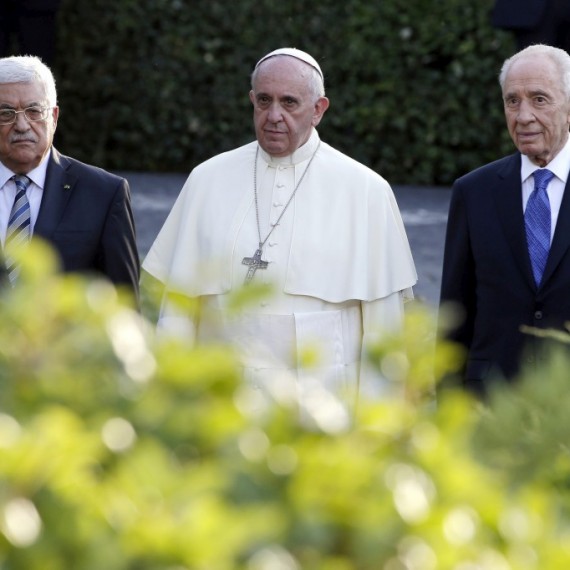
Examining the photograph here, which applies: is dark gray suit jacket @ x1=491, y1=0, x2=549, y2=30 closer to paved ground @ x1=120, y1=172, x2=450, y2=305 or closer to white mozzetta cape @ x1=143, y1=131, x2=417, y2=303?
paved ground @ x1=120, y1=172, x2=450, y2=305

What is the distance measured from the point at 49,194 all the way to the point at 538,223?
1572 millimetres

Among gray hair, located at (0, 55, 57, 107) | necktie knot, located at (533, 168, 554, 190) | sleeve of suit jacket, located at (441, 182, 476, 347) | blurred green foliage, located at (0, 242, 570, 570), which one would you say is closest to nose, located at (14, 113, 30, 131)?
gray hair, located at (0, 55, 57, 107)

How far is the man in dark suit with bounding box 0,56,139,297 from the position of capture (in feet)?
17.1

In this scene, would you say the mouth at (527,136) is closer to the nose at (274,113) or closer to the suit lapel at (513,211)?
the suit lapel at (513,211)

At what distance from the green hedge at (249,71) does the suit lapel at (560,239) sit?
6747 mm

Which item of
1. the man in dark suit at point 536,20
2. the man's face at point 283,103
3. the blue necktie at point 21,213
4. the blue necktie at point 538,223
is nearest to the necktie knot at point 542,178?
the blue necktie at point 538,223

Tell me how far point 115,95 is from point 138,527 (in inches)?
447

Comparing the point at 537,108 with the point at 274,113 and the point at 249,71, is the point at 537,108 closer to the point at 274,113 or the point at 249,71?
the point at 274,113

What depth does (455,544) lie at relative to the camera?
1651 mm

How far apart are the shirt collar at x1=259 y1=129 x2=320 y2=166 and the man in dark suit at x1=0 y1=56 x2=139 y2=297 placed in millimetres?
508

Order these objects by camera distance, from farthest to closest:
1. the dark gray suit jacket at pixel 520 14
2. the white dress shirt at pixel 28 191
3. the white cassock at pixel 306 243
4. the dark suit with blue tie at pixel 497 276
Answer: the dark gray suit jacket at pixel 520 14
the white dress shirt at pixel 28 191
the white cassock at pixel 306 243
the dark suit with blue tie at pixel 497 276

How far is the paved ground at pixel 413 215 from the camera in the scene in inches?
360

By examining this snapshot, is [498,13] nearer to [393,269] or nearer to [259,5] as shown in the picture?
[259,5]

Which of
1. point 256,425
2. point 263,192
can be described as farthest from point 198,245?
point 256,425
